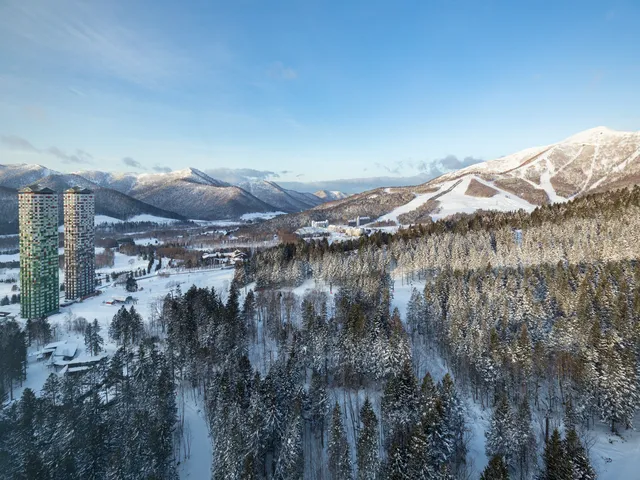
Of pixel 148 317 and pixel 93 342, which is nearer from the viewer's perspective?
pixel 93 342

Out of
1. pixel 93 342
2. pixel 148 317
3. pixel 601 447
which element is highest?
pixel 93 342

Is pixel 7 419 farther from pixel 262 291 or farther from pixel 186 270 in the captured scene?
pixel 186 270

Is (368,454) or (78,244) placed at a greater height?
(78,244)

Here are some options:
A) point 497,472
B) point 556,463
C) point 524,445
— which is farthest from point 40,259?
point 556,463

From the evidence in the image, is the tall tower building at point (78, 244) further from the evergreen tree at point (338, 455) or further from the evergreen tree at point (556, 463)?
the evergreen tree at point (556, 463)

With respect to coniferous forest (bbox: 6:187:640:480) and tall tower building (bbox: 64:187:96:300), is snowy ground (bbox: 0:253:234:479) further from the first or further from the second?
tall tower building (bbox: 64:187:96:300)

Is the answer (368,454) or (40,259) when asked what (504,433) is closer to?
(368,454)
